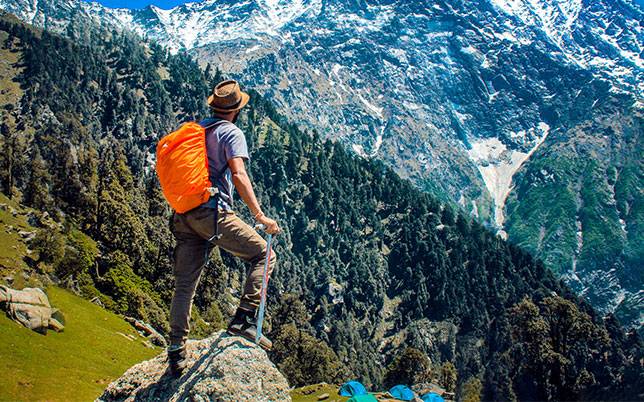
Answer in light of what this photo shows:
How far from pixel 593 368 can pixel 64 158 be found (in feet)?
409

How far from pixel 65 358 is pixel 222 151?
1901cm

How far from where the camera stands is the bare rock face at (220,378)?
10195mm

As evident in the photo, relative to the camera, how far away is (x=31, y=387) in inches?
733

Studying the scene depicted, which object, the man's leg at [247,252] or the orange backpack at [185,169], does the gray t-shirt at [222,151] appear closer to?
the orange backpack at [185,169]

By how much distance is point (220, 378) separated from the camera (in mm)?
10250

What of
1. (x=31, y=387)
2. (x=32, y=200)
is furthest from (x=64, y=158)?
(x=31, y=387)

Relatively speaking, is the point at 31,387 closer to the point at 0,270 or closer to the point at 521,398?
the point at 0,270

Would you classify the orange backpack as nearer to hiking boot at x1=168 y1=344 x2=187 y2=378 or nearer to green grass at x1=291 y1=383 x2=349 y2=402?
hiking boot at x1=168 y1=344 x2=187 y2=378

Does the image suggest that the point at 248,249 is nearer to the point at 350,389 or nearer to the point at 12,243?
the point at 350,389

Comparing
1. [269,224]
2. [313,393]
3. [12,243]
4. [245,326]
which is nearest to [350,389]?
[313,393]

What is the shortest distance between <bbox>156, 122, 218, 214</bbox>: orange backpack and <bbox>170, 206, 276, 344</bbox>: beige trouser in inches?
14.3

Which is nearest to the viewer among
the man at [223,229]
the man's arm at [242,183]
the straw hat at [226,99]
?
the man's arm at [242,183]

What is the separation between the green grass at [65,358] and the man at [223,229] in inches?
417

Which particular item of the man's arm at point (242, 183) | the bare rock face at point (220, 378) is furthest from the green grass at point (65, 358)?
the man's arm at point (242, 183)
